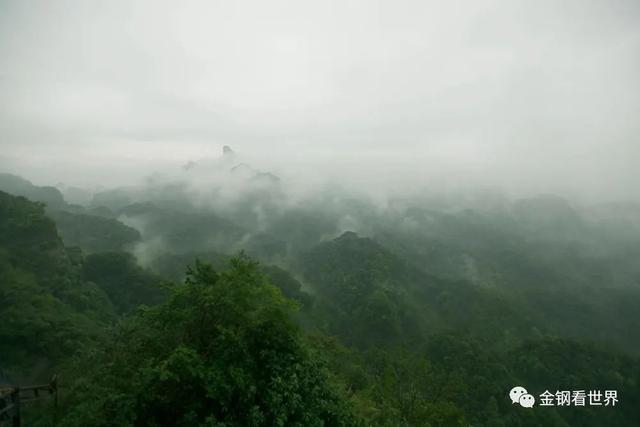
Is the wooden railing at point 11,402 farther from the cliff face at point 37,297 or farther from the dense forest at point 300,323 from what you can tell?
the cliff face at point 37,297

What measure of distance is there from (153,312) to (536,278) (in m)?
137

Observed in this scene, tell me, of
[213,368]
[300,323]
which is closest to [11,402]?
[213,368]

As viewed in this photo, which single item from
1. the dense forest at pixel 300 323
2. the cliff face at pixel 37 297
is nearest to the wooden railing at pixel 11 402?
the dense forest at pixel 300 323

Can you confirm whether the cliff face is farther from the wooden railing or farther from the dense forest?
the wooden railing

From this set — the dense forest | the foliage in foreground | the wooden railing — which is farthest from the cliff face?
the foliage in foreground

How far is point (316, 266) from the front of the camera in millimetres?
108062

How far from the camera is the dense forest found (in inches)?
454

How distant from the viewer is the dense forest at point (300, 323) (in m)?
11.5

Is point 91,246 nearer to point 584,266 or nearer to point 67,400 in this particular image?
point 67,400

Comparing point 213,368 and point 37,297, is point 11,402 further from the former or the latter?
point 37,297

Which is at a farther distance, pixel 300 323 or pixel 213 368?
pixel 300 323

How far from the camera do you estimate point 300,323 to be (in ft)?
139

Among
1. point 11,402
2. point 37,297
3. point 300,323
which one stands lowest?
point 300,323

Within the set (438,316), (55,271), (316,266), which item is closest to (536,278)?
(438,316)
